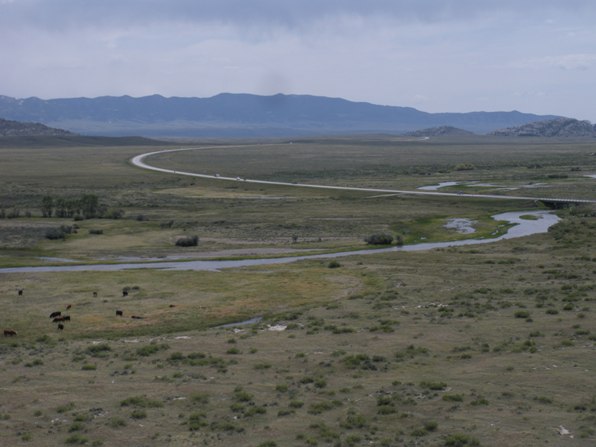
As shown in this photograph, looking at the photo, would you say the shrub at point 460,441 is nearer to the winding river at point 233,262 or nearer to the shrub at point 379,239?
the winding river at point 233,262

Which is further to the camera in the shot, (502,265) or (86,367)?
(502,265)

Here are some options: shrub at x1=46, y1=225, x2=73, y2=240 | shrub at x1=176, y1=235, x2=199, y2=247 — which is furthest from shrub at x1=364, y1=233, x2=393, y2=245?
shrub at x1=46, y1=225, x2=73, y2=240

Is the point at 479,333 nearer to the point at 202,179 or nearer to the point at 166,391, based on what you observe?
the point at 166,391

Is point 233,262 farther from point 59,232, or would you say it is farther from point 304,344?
point 304,344

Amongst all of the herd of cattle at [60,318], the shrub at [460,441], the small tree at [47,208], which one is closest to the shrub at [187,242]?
the herd of cattle at [60,318]

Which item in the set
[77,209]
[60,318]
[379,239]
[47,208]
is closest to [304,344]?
[60,318]

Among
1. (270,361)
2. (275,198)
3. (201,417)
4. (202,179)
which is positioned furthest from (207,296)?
(202,179)

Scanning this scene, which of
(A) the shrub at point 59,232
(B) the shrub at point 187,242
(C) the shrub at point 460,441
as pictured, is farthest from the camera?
(A) the shrub at point 59,232

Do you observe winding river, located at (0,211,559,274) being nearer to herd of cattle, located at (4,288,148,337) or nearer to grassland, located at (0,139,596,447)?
grassland, located at (0,139,596,447)
